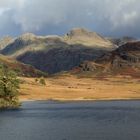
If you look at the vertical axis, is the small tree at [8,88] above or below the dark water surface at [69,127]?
above

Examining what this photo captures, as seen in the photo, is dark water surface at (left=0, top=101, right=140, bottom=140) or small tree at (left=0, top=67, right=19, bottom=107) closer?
dark water surface at (left=0, top=101, right=140, bottom=140)

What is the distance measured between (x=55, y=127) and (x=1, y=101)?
5551 centimetres

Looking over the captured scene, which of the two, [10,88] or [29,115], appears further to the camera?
[10,88]

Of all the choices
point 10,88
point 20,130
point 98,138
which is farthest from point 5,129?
point 10,88

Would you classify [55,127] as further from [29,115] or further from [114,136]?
[29,115]

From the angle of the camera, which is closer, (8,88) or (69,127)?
(69,127)

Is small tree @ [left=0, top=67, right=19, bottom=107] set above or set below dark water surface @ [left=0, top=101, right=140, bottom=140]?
above

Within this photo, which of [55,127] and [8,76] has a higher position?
[8,76]

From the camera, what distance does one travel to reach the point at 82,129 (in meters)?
94.4

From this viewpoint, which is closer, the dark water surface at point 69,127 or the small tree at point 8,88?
the dark water surface at point 69,127

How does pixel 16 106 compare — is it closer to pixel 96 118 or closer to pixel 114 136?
pixel 96 118

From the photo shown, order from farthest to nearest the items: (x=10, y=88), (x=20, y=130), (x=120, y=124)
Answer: (x=10, y=88) < (x=120, y=124) < (x=20, y=130)

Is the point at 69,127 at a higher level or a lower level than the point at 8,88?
lower

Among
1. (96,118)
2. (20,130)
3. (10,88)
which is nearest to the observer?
(20,130)
